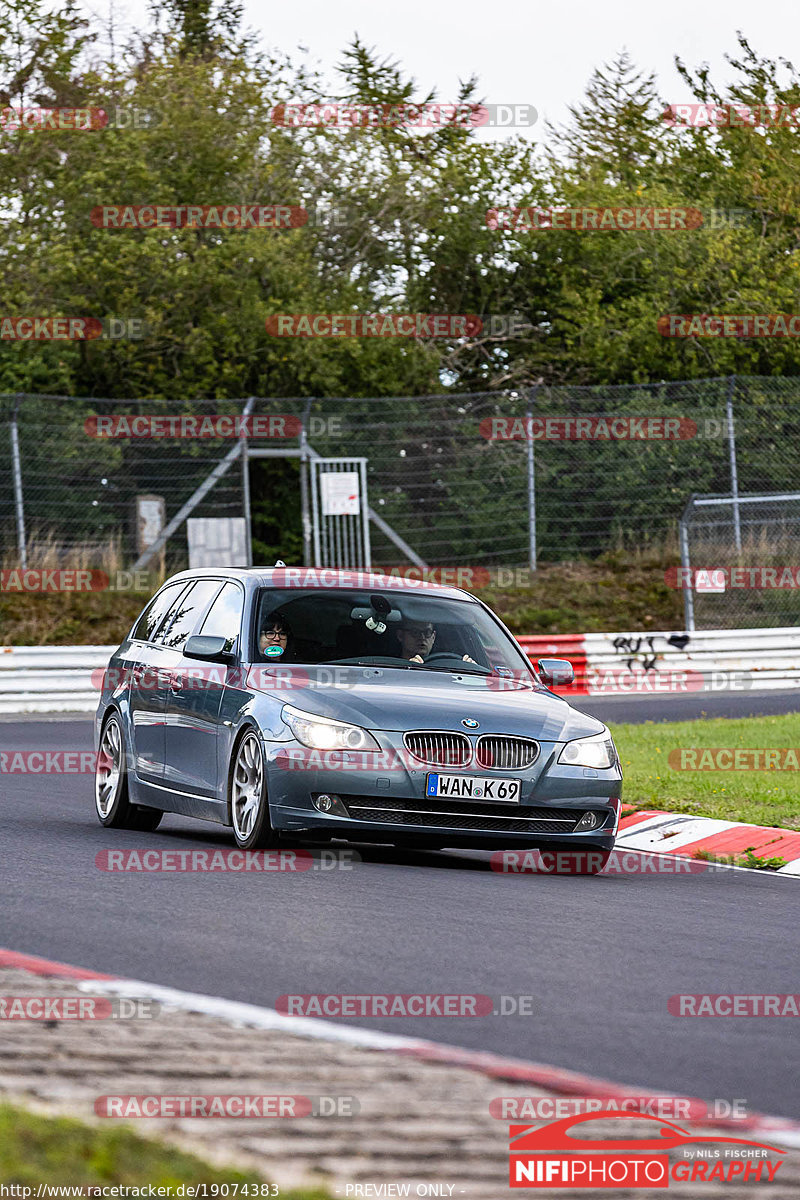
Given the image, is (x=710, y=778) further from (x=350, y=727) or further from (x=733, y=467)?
(x=733, y=467)

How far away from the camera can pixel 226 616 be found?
1187cm

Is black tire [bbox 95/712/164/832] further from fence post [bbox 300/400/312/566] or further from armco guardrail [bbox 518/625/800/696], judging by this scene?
fence post [bbox 300/400/312/566]

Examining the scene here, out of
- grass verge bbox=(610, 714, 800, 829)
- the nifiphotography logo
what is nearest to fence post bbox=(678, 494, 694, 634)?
grass verge bbox=(610, 714, 800, 829)

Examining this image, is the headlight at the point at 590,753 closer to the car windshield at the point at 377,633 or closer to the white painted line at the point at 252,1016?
the car windshield at the point at 377,633

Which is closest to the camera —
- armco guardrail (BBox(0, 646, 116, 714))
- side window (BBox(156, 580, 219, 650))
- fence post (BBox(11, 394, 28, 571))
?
side window (BBox(156, 580, 219, 650))

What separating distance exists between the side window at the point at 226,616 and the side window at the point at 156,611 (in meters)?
0.82

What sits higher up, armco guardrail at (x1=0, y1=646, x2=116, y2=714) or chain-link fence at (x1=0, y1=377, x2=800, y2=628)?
chain-link fence at (x1=0, y1=377, x2=800, y2=628)

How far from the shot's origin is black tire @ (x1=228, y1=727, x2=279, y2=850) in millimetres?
10398

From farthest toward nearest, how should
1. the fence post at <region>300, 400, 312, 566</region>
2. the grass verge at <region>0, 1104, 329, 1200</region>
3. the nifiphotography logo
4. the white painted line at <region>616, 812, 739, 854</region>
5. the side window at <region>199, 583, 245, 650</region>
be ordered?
the fence post at <region>300, 400, 312, 566</region>
the white painted line at <region>616, 812, 739, 854</region>
the side window at <region>199, 583, 245, 650</region>
the nifiphotography logo
the grass verge at <region>0, 1104, 329, 1200</region>

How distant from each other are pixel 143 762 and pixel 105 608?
16443 millimetres

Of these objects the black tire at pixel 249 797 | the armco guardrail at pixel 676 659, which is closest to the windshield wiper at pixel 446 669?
the black tire at pixel 249 797

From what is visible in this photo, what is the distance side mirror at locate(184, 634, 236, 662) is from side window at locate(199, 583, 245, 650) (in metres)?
0.06

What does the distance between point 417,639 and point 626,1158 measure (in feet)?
24.1

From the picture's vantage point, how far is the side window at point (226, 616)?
1163 cm
